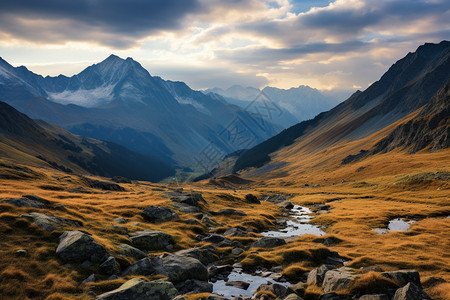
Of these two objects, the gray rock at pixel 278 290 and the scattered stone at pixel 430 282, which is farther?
the scattered stone at pixel 430 282

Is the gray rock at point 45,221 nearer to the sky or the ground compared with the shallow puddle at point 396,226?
nearer to the sky

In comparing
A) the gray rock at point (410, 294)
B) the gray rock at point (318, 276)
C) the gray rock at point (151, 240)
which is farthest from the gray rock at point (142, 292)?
the gray rock at point (410, 294)

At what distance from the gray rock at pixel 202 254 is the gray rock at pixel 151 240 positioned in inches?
151

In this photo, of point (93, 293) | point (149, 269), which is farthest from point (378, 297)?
point (93, 293)

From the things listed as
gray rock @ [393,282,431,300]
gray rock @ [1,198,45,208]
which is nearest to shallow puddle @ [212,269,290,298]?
gray rock @ [393,282,431,300]

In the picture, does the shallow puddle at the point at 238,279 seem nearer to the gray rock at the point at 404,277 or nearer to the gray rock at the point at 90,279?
the gray rock at the point at 404,277

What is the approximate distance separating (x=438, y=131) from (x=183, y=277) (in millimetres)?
192607

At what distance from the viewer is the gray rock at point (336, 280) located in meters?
20.1

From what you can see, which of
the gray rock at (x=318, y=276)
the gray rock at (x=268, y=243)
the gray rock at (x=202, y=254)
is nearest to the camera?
the gray rock at (x=318, y=276)

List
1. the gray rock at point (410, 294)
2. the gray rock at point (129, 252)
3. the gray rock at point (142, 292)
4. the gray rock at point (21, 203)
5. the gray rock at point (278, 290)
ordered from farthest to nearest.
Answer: the gray rock at point (21, 203) < the gray rock at point (129, 252) < the gray rock at point (278, 290) < the gray rock at point (142, 292) < the gray rock at point (410, 294)

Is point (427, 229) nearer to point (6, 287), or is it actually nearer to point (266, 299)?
point (266, 299)

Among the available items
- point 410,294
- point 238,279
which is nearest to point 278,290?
point 238,279

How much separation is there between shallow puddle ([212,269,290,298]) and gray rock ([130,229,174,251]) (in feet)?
32.1

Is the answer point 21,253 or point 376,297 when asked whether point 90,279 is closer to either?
point 21,253
